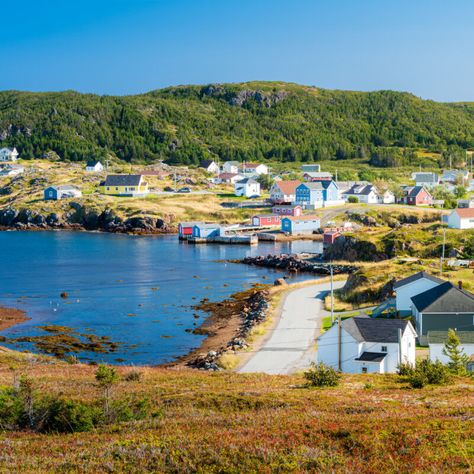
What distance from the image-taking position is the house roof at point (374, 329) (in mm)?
27797

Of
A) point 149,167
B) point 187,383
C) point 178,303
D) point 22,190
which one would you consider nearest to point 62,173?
point 22,190

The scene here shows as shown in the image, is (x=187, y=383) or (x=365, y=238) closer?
(x=187, y=383)

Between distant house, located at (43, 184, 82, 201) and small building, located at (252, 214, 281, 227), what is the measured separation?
1393 inches

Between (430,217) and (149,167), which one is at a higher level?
(149,167)

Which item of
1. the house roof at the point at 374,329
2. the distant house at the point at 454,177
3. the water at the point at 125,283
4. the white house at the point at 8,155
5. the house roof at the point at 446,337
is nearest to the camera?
the house roof at the point at 374,329

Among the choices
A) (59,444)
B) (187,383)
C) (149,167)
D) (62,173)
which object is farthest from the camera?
(149,167)

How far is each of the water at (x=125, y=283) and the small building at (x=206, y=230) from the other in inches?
133

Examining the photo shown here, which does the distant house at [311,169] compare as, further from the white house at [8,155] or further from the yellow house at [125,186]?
the white house at [8,155]

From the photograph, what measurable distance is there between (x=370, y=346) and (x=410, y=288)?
9.69 meters

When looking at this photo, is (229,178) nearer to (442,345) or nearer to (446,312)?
(446,312)

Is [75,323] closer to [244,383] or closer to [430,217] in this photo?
[244,383]

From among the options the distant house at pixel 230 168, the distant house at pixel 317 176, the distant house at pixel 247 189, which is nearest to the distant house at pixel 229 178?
the distant house at pixel 317 176

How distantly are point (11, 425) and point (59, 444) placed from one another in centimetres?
303

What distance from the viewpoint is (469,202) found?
87.8 meters
